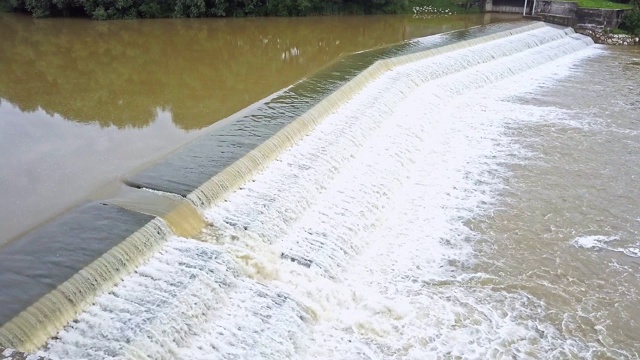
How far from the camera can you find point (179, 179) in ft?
22.3

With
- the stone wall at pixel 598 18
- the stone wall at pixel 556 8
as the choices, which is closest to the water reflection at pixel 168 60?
the stone wall at pixel 556 8

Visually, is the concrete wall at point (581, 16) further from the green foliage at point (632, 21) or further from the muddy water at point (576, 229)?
the muddy water at point (576, 229)

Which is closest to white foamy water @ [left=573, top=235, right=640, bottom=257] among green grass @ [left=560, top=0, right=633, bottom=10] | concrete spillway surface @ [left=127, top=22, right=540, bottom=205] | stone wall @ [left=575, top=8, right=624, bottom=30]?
concrete spillway surface @ [left=127, top=22, right=540, bottom=205]

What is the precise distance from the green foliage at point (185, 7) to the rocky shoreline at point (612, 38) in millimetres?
8654

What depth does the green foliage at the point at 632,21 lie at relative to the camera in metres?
21.0

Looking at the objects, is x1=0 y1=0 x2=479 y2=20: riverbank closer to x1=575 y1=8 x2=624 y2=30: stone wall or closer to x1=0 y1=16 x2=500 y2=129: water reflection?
x1=0 y1=16 x2=500 y2=129: water reflection

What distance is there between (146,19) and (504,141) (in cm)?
→ 1560

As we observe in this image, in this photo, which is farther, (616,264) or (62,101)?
(62,101)

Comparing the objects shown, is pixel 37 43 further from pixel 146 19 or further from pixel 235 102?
pixel 235 102

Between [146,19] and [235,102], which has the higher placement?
[146,19]

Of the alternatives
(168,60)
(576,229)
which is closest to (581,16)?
(168,60)

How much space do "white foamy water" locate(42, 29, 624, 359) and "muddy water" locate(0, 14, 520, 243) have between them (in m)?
1.80

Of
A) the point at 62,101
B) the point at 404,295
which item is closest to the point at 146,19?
the point at 62,101

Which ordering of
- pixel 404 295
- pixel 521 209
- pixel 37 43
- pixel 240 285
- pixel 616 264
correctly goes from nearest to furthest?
pixel 240 285 < pixel 404 295 < pixel 616 264 < pixel 521 209 < pixel 37 43
